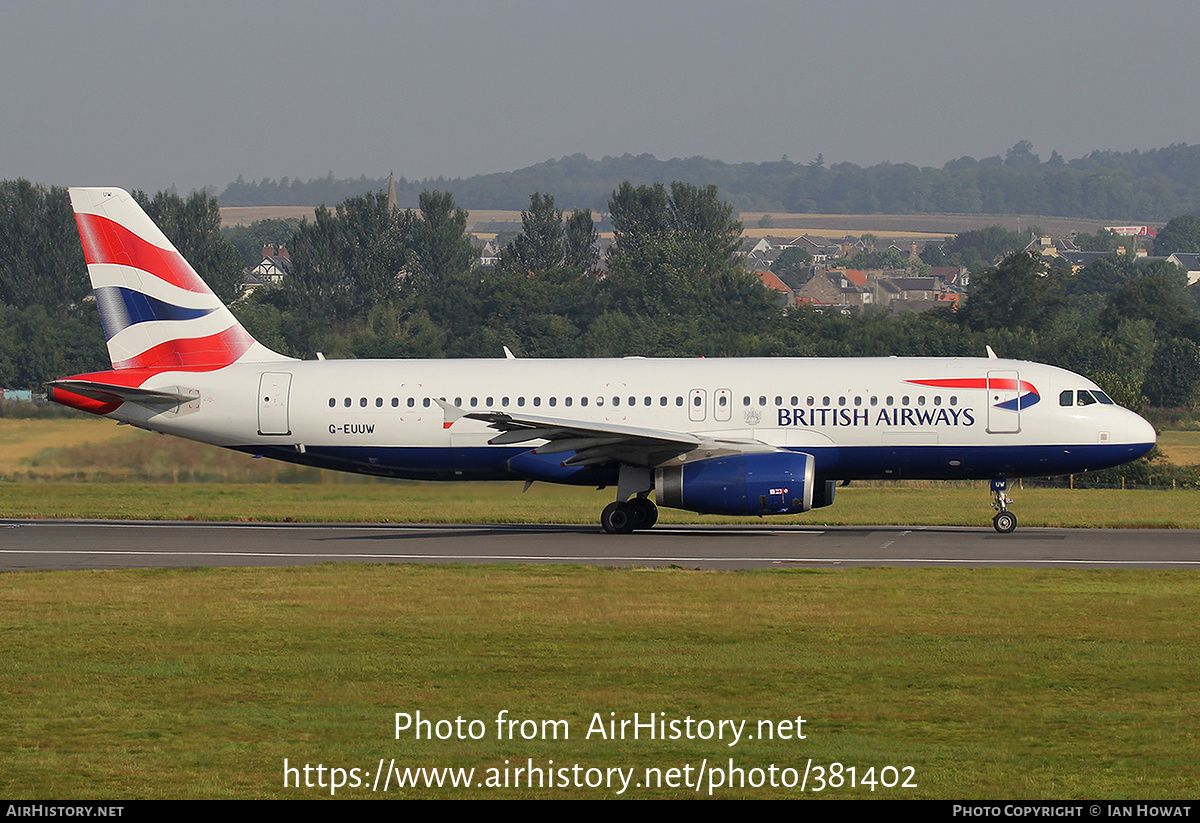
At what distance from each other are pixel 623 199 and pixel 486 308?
27794 mm

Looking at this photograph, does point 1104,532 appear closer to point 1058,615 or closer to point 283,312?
point 1058,615

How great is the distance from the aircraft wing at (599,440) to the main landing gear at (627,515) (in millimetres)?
1170

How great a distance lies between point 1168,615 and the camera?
20875mm

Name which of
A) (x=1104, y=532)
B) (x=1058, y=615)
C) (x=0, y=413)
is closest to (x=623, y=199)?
(x=0, y=413)

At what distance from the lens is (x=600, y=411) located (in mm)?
34531

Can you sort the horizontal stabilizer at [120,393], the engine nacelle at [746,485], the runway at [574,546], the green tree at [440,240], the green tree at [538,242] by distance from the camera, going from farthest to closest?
the green tree at [538,242] → the green tree at [440,240] → the horizontal stabilizer at [120,393] → the engine nacelle at [746,485] → the runway at [574,546]

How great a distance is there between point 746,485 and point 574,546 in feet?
12.7

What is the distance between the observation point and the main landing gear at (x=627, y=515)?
33.9 m

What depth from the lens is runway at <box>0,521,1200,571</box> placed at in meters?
28.2

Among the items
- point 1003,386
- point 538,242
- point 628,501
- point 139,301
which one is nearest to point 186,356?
point 139,301

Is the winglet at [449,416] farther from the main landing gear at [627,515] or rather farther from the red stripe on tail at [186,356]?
the red stripe on tail at [186,356]

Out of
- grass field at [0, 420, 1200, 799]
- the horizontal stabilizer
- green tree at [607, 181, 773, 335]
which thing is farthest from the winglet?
green tree at [607, 181, 773, 335]

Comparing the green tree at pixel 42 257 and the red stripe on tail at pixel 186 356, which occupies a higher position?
the green tree at pixel 42 257

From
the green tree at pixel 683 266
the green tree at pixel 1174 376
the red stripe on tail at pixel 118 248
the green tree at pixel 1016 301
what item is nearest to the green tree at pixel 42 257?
the green tree at pixel 683 266
